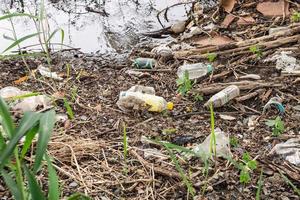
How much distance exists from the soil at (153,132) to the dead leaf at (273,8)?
63 centimetres

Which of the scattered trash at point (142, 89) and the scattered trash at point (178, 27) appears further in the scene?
the scattered trash at point (178, 27)

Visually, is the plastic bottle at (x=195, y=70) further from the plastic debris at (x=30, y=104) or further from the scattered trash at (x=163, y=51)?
the plastic debris at (x=30, y=104)

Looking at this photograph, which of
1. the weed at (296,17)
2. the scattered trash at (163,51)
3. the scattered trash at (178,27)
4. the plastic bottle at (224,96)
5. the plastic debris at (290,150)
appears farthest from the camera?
the scattered trash at (178,27)

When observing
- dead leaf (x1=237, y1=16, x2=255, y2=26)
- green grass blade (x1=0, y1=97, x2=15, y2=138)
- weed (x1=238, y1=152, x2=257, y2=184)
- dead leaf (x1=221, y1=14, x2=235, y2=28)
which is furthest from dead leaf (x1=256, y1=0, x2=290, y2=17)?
green grass blade (x1=0, y1=97, x2=15, y2=138)

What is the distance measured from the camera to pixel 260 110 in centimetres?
242

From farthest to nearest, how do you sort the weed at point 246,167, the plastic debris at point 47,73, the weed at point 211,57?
the weed at point 211,57
the plastic debris at point 47,73
the weed at point 246,167

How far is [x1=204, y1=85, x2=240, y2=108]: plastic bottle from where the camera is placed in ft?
7.99

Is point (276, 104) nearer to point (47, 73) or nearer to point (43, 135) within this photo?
point (47, 73)

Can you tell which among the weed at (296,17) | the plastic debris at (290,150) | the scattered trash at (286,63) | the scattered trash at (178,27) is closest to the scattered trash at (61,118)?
the plastic debris at (290,150)

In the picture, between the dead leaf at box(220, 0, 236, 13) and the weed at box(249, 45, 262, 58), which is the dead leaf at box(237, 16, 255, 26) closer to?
the dead leaf at box(220, 0, 236, 13)

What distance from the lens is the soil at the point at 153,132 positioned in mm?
1820

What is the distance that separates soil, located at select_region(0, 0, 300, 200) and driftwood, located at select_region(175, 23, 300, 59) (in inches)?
2.1

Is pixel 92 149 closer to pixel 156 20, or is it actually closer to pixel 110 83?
pixel 110 83

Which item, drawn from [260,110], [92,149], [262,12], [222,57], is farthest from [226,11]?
[92,149]
